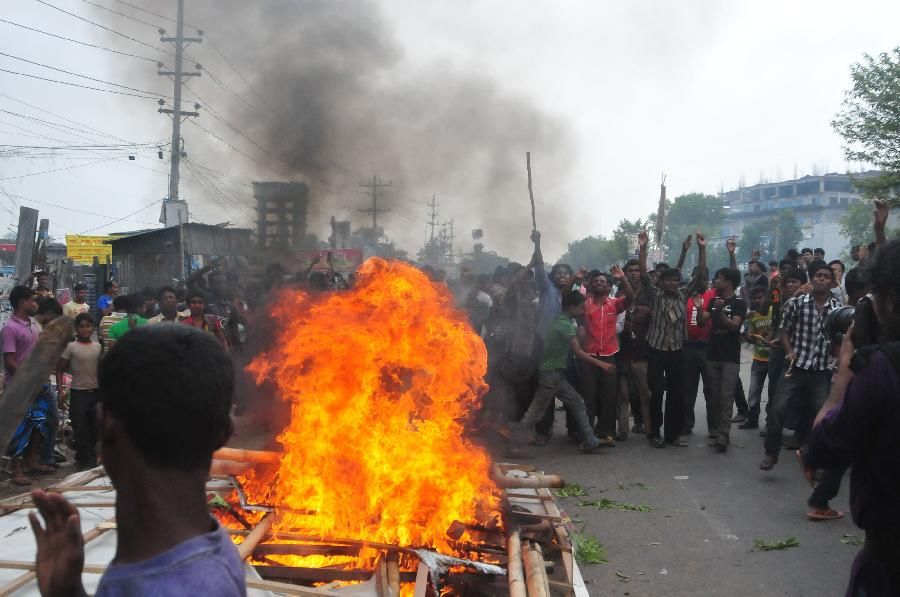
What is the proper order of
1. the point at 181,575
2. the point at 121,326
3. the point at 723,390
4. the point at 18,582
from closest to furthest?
the point at 181,575
the point at 18,582
the point at 121,326
the point at 723,390

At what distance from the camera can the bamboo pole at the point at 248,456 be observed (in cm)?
473

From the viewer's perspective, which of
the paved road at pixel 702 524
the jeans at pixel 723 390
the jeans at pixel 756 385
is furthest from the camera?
the jeans at pixel 756 385

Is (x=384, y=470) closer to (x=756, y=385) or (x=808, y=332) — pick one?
(x=808, y=332)

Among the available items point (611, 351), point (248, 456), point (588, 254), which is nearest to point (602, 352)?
point (611, 351)

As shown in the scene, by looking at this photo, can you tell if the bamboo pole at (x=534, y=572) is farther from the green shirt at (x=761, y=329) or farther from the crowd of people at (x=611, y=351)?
the green shirt at (x=761, y=329)

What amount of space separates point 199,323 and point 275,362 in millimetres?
3088

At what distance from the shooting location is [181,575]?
54.3 inches

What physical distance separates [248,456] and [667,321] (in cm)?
553

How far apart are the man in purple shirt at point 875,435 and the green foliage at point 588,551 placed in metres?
2.98

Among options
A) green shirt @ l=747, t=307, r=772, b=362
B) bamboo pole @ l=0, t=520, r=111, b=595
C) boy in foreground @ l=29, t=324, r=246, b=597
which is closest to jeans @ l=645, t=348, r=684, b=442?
green shirt @ l=747, t=307, r=772, b=362

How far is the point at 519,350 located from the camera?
28.7 feet

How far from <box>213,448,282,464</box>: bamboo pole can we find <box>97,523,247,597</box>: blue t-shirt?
3.42m

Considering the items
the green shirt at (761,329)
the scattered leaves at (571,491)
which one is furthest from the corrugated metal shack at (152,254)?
the scattered leaves at (571,491)

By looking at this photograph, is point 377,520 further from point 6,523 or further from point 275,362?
point 6,523
